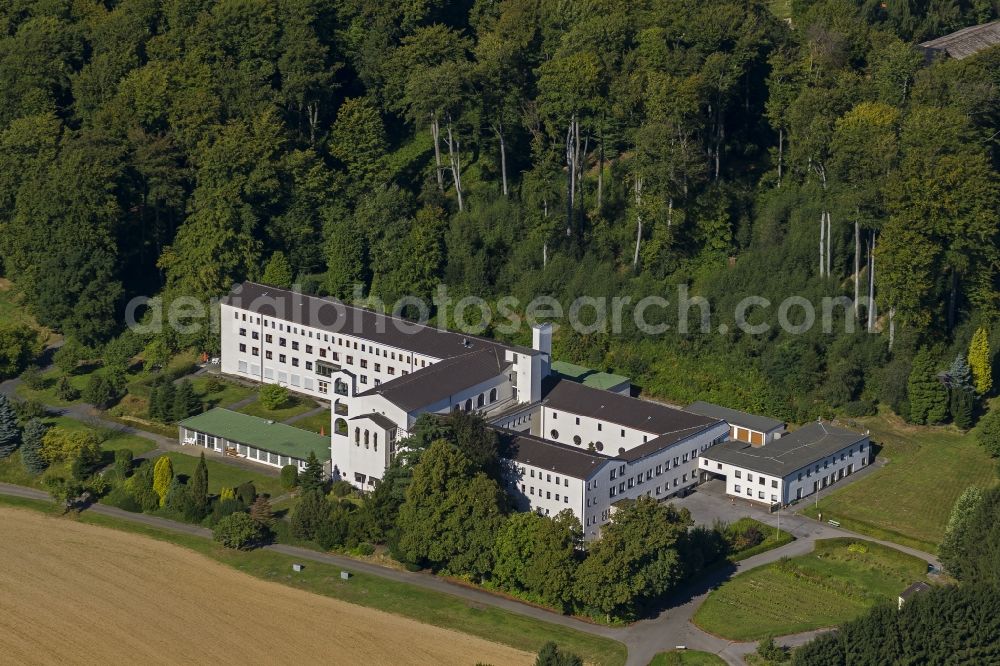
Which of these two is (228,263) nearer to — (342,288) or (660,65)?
(342,288)

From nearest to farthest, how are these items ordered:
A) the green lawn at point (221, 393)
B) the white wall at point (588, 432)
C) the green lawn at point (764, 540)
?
the green lawn at point (764, 540) → the white wall at point (588, 432) → the green lawn at point (221, 393)

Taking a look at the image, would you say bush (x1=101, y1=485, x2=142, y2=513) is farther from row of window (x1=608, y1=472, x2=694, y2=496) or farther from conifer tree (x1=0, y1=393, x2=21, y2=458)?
row of window (x1=608, y1=472, x2=694, y2=496)

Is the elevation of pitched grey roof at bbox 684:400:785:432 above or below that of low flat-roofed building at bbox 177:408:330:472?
above

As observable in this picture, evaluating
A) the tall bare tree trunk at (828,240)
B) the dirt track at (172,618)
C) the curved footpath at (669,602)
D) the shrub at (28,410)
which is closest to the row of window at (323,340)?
the shrub at (28,410)

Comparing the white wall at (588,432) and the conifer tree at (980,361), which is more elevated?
the conifer tree at (980,361)

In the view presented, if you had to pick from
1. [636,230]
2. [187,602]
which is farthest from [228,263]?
[187,602]

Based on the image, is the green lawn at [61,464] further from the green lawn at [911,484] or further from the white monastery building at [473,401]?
the green lawn at [911,484]

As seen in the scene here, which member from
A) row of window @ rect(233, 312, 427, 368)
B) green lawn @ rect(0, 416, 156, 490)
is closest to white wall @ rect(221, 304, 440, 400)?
row of window @ rect(233, 312, 427, 368)
